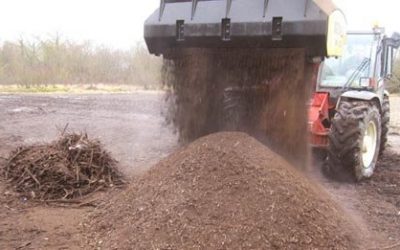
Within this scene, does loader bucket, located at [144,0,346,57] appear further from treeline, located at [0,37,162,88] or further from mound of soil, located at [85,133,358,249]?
treeline, located at [0,37,162,88]

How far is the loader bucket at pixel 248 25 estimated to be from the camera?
5.38 m

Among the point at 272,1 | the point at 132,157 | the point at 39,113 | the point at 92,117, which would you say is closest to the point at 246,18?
the point at 272,1

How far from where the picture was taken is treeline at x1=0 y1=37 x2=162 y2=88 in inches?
1102

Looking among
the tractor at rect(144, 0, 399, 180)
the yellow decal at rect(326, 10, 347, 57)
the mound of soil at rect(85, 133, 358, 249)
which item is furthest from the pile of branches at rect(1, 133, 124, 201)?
the yellow decal at rect(326, 10, 347, 57)

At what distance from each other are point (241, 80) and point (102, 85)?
2333 cm

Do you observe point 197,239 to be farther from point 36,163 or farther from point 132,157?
point 132,157

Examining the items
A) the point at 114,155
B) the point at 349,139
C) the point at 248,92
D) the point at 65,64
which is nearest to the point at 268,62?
the point at 248,92

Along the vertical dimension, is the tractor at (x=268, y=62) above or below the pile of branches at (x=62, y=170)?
above

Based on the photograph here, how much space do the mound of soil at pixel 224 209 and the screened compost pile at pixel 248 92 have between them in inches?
36.7

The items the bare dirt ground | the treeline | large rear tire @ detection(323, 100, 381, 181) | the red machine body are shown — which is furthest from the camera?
the treeline

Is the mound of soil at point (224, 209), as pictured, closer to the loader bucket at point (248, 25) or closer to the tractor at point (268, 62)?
the tractor at point (268, 62)

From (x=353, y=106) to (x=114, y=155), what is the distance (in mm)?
3644

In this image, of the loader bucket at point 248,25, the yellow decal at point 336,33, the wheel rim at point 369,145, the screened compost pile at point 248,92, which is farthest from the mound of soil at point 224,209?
the wheel rim at point 369,145

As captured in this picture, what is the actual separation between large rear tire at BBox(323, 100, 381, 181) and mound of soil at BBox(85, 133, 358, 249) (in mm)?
1531
